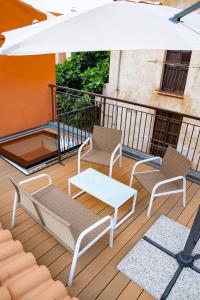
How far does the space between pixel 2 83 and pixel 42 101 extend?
1141 mm

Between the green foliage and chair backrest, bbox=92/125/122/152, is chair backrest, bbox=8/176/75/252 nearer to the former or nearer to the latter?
chair backrest, bbox=92/125/122/152

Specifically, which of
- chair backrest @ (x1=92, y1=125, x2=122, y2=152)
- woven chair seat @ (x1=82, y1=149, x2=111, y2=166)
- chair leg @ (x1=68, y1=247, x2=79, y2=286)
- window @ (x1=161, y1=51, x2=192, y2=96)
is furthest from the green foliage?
chair leg @ (x1=68, y1=247, x2=79, y2=286)

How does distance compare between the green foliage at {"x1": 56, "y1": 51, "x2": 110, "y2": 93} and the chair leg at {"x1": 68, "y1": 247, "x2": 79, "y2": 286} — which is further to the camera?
the green foliage at {"x1": 56, "y1": 51, "x2": 110, "y2": 93}

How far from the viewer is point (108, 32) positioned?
1698mm

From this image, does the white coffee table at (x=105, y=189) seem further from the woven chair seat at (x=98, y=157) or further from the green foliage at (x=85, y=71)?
the green foliage at (x=85, y=71)

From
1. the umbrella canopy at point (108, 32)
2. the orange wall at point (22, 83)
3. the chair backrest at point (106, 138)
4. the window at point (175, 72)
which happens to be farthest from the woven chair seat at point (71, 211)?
the window at point (175, 72)

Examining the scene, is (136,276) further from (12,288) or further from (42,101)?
(42,101)

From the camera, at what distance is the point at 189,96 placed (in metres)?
8.00

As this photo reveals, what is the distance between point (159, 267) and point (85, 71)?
952cm

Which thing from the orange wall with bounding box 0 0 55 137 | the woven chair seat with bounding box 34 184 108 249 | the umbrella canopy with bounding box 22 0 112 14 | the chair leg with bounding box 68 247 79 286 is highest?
the umbrella canopy with bounding box 22 0 112 14

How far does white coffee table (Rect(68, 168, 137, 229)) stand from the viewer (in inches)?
116

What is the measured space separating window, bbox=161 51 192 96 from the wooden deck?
5453 mm

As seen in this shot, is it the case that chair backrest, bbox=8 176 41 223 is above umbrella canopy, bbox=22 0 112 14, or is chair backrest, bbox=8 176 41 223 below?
below

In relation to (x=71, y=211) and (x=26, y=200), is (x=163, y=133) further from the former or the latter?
(x=26, y=200)
